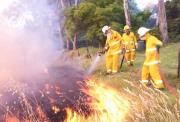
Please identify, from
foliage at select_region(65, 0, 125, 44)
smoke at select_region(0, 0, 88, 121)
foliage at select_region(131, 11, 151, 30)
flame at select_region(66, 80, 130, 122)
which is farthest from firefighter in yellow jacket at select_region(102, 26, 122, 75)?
foliage at select_region(131, 11, 151, 30)

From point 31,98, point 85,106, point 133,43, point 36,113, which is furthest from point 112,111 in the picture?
point 133,43

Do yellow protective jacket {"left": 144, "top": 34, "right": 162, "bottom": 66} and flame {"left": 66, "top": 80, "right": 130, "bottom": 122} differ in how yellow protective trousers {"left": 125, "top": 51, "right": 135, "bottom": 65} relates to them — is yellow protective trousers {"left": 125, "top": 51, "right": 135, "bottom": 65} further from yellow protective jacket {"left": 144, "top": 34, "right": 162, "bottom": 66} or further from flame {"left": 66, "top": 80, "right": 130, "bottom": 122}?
yellow protective jacket {"left": 144, "top": 34, "right": 162, "bottom": 66}

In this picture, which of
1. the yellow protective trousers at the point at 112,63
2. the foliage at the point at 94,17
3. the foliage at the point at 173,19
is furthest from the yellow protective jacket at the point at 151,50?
the foliage at the point at 173,19

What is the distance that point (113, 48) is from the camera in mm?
12773

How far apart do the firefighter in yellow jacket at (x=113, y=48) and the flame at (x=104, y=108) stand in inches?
107

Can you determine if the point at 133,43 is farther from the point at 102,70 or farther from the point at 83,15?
the point at 83,15

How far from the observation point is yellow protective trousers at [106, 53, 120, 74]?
12617 mm

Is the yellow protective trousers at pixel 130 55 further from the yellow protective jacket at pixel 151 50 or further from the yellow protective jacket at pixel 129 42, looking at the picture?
the yellow protective jacket at pixel 151 50

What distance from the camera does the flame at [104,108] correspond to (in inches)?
268

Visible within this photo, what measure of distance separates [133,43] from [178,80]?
4.66 metres

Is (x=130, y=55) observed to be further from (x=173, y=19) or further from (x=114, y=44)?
(x=173, y=19)

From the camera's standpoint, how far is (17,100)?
10258 millimetres

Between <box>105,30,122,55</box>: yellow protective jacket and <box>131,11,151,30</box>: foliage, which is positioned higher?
<box>131,11,151,30</box>: foliage

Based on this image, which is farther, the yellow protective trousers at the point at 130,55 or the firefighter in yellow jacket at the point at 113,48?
the yellow protective trousers at the point at 130,55
